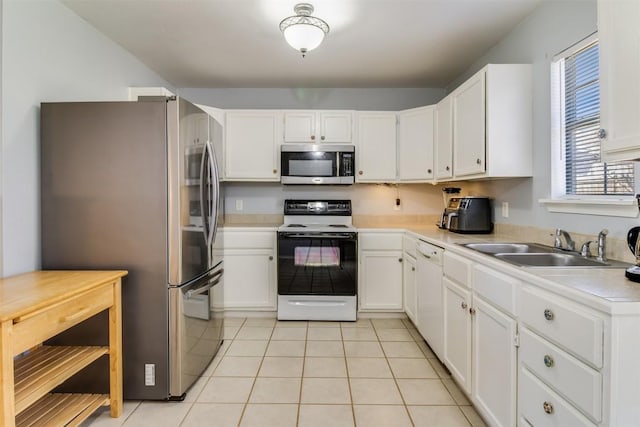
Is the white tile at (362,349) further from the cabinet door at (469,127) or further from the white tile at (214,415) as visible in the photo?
the cabinet door at (469,127)

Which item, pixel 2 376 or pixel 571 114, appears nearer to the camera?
pixel 2 376

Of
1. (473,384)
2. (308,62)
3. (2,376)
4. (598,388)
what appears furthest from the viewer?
(308,62)

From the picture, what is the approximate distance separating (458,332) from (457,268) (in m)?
0.38

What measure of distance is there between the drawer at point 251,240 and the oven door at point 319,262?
17cm

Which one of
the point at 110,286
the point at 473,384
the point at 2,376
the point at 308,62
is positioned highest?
the point at 308,62

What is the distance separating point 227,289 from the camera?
3.30 metres

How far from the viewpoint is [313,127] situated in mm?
3469

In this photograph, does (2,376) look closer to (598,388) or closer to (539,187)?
(598,388)

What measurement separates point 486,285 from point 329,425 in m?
1.09

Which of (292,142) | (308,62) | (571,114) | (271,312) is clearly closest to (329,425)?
(271,312)

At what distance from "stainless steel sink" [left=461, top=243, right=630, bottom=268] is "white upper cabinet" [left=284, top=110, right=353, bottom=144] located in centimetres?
186

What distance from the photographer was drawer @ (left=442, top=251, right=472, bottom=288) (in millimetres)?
1862

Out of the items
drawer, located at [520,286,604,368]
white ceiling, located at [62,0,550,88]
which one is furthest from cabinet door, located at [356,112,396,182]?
drawer, located at [520,286,604,368]

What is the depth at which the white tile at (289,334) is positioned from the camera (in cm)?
285
